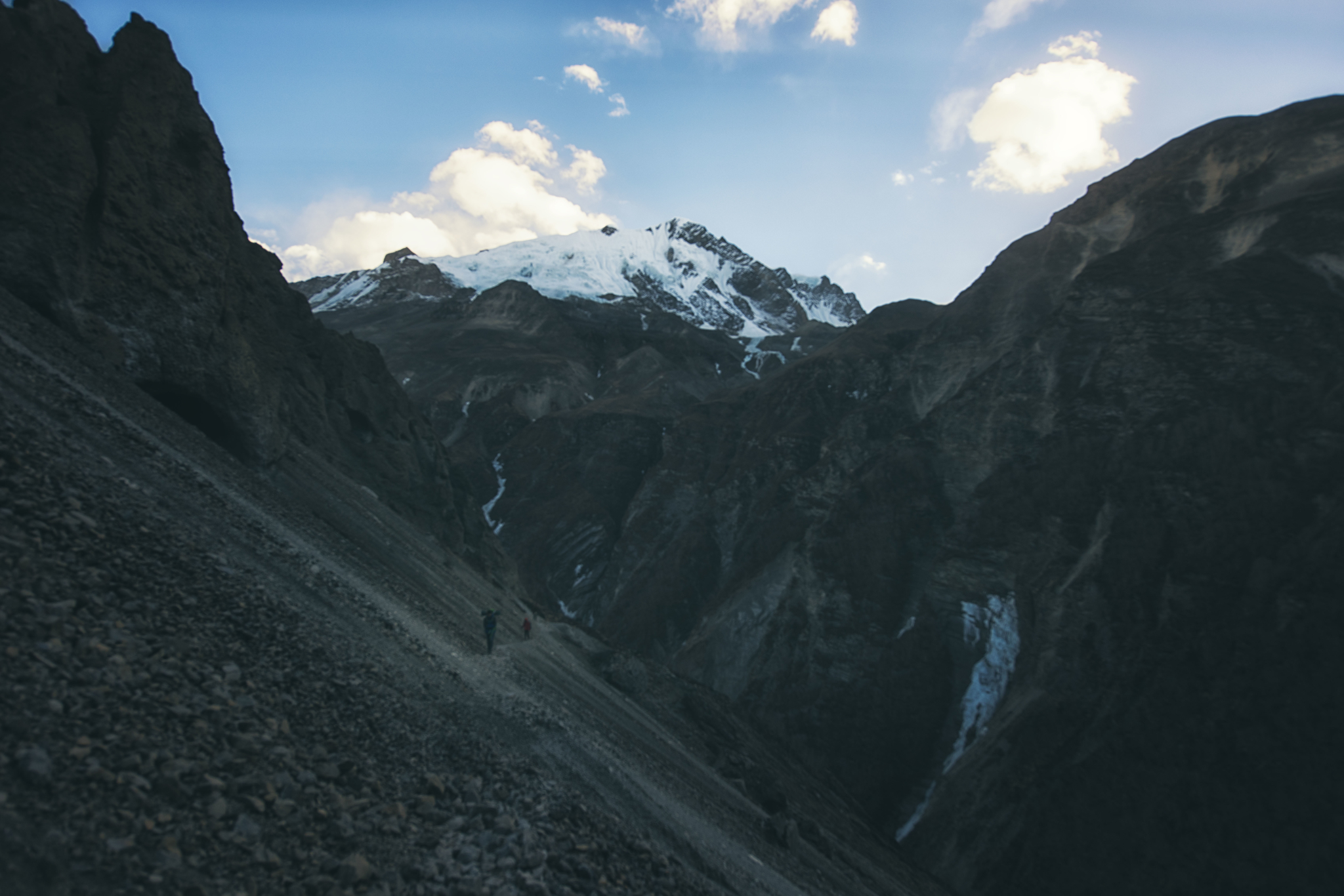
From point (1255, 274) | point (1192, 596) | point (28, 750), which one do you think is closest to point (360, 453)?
point (28, 750)

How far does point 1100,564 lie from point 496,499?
66.2 metres

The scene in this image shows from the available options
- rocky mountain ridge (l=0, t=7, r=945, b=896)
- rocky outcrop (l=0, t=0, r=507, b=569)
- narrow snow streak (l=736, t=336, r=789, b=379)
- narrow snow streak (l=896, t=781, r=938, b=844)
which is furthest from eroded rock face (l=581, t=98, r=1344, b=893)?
narrow snow streak (l=736, t=336, r=789, b=379)

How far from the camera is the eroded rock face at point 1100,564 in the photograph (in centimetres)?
2422

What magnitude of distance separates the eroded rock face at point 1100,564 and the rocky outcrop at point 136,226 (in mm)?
30825

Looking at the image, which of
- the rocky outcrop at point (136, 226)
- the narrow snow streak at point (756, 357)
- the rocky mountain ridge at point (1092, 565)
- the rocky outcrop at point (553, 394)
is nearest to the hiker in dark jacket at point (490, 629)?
the rocky outcrop at point (136, 226)

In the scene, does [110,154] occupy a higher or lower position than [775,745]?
higher

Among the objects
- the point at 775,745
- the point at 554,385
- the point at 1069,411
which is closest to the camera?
the point at 775,745

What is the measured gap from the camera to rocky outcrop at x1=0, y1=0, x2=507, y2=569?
15.0 m

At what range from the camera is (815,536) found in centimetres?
4972

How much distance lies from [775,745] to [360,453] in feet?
80.9

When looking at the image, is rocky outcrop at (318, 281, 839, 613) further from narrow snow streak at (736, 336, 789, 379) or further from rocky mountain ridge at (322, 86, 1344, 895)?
rocky mountain ridge at (322, 86, 1344, 895)

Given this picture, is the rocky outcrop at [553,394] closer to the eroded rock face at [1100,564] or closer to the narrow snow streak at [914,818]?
the eroded rock face at [1100,564]

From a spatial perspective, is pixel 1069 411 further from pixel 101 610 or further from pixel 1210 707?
pixel 101 610

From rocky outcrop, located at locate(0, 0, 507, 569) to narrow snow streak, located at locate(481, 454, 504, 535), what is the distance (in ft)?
174
